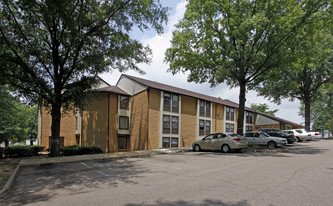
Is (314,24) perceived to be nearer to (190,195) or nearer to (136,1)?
(136,1)

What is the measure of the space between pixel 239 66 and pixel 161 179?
15355 mm

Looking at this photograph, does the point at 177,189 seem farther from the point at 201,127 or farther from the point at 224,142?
the point at 201,127

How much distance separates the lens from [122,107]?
82.0 ft

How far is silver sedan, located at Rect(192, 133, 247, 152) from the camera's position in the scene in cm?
1664

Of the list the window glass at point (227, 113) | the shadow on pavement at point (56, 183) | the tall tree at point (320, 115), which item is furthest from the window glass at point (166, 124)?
the tall tree at point (320, 115)

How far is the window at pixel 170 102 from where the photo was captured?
24661 millimetres

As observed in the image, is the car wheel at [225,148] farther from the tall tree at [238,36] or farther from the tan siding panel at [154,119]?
the tan siding panel at [154,119]

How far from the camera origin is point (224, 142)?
17.0m

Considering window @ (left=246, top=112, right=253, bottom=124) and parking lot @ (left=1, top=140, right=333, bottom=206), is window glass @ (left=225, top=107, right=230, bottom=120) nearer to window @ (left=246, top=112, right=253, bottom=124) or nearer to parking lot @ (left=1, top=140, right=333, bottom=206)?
window @ (left=246, top=112, right=253, bottom=124)

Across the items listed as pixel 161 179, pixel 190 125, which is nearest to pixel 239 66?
pixel 190 125

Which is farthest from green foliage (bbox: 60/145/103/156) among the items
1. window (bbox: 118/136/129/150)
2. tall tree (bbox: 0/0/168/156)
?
window (bbox: 118/136/129/150)

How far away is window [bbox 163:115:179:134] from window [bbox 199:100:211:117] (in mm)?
4845

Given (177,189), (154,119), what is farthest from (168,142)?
(177,189)

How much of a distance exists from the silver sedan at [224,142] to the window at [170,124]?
673 cm
